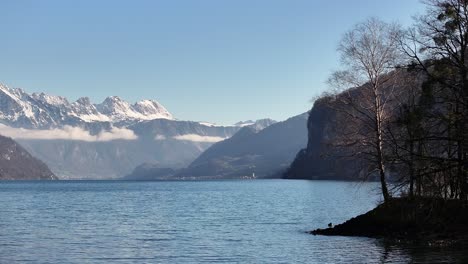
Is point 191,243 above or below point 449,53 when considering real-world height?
below

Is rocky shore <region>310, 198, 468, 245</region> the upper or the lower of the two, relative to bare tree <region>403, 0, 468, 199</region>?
lower

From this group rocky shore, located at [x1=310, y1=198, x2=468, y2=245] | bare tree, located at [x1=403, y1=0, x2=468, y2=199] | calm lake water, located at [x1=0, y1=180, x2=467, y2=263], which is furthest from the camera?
rocky shore, located at [x1=310, y1=198, x2=468, y2=245]

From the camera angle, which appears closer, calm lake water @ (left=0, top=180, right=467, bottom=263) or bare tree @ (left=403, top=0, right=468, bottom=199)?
bare tree @ (left=403, top=0, right=468, bottom=199)

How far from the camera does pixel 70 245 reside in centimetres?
5097

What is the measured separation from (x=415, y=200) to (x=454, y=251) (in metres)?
6.15

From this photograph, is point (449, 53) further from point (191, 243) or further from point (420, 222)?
point (191, 243)

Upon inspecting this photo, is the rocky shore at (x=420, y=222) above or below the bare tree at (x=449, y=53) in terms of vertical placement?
below

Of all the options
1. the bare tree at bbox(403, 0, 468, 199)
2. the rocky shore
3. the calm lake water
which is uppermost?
the bare tree at bbox(403, 0, 468, 199)

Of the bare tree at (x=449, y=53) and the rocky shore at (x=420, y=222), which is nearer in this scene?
the bare tree at (x=449, y=53)

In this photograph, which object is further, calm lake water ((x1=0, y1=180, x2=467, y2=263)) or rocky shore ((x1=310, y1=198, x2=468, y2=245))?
rocky shore ((x1=310, y1=198, x2=468, y2=245))

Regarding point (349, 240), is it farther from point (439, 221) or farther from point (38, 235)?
point (38, 235)

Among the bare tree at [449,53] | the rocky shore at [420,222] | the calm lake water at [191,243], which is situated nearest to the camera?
the bare tree at [449,53]

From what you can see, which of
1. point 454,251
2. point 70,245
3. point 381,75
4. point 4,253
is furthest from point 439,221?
point 4,253

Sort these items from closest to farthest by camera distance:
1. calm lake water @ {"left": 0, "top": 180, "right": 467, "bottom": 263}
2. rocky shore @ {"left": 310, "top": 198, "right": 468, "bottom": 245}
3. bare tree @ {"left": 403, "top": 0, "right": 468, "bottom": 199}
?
bare tree @ {"left": 403, "top": 0, "right": 468, "bottom": 199}, calm lake water @ {"left": 0, "top": 180, "right": 467, "bottom": 263}, rocky shore @ {"left": 310, "top": 198, "right": 468, "bottom": 245}
